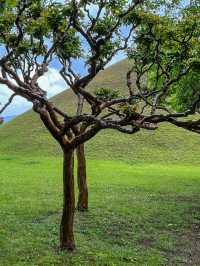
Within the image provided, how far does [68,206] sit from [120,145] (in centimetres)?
6304

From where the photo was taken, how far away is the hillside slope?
7381 centimetres

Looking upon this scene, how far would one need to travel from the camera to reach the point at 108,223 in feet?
78.1

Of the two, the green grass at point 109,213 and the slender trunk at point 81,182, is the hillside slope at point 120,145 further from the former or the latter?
the slender trunk at point 81,182

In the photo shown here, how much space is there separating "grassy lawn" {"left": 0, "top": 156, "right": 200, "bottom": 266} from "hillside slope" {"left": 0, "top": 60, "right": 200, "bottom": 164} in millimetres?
27013

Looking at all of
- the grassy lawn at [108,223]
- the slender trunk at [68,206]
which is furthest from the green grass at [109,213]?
the slender trunk at [68,206]

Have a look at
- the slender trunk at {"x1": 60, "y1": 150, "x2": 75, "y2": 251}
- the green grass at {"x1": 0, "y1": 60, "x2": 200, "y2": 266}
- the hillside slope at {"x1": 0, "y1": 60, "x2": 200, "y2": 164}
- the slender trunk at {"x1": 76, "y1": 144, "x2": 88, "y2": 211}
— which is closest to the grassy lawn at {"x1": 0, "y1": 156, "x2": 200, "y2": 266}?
the green grass at {"x1": 0, "y1": 60, "x2": 200, "y2": 266}

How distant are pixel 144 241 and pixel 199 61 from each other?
28.7ft

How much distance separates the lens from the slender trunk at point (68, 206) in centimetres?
1712

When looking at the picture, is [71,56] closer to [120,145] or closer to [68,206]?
[68,206]

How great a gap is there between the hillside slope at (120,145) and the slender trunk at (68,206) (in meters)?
52.4

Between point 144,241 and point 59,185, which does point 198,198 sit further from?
point 144,241

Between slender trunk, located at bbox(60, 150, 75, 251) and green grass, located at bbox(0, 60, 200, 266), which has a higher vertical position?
slender trunk, located at bbox(60, 150, 75, 251)

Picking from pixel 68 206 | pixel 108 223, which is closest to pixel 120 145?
pixel 108 223

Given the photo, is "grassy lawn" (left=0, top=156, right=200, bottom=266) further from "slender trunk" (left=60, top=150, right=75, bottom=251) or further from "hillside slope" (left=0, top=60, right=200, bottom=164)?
"hillside slope" (left=0, top=60, right=200, bottom=164)
